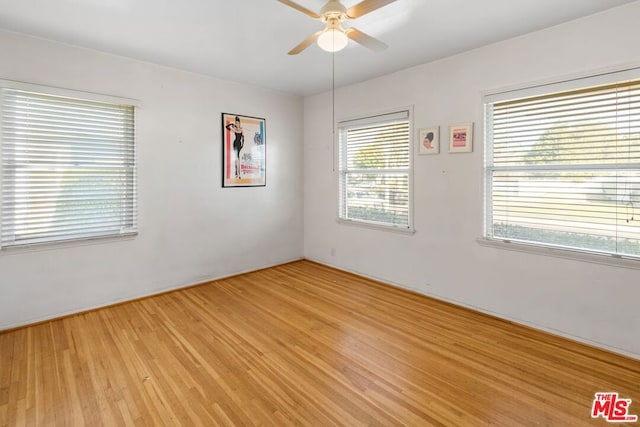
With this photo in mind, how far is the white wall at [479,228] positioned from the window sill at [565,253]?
1.9 inches

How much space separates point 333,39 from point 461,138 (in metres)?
1.86

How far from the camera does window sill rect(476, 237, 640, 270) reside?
248 cm

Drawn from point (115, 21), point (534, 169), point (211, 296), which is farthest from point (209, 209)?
point (534, 169)

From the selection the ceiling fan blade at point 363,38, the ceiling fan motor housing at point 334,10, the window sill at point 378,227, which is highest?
the ceiling fan motor housing at point 334,10

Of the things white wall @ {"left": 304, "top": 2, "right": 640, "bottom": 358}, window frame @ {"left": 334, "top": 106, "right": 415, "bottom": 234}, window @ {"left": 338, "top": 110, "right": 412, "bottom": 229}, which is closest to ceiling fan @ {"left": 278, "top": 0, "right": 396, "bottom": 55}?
white wall @ {"left": 304, "top": 2, "right": 640, "bottom": 358}

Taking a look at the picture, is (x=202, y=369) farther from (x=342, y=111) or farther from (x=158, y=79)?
(x=342, y=111)

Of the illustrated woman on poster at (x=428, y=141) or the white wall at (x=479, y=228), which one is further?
the illustrated woman on poster at (x=428, y=141)

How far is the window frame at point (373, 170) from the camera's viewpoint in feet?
12.5

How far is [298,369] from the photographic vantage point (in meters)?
2.31

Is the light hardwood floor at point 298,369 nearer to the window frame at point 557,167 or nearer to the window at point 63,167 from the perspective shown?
the window frame at point 557,167

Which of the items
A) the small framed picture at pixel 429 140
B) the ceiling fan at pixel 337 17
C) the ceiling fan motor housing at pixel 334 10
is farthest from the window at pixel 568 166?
the ceiling fan motor housing at pixel 334 10

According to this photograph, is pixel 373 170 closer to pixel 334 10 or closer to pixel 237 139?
pixel 237 139

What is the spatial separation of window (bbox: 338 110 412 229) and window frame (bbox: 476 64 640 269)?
872 millimetres

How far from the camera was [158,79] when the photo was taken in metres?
3.68
